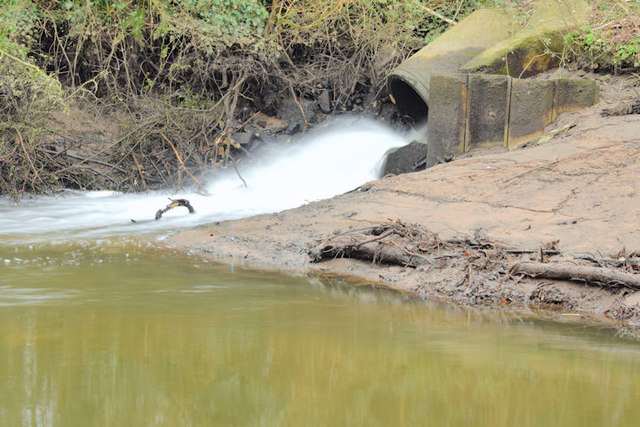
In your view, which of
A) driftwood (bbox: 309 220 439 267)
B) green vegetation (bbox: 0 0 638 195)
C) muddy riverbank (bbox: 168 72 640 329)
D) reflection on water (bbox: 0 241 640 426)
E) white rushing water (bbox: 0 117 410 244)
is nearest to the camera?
reflection on water (bbox: 0 241 640 426)

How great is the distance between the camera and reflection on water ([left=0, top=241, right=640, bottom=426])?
9.80ft

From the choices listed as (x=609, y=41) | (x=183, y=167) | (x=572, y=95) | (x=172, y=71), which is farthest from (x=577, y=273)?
(x=172, y=71)

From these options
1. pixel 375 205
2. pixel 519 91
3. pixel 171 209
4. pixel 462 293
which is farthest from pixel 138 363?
pixel 519 91

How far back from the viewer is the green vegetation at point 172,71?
38.0ft

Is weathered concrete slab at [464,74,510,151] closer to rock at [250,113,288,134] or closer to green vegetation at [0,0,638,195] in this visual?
green vegetation at [0,0,638,195]

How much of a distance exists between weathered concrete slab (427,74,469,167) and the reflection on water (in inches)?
175

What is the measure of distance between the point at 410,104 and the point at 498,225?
6.30 m

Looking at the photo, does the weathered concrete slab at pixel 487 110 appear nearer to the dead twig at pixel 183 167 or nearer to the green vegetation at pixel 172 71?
the green vegetation at pixel 172 71

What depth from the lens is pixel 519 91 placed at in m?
9.22

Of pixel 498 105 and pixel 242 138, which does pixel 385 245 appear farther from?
pixel 242 138

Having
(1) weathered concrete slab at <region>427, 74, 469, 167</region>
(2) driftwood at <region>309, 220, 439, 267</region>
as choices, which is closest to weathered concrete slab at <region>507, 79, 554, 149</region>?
(1) weathered concrete slab at <region>427, 74, 469, 167</region>

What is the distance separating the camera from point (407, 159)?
10328 millimetres

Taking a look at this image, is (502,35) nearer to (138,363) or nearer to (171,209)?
(171,209)

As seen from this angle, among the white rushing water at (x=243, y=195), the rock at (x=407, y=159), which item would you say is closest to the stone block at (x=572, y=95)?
the rock at (x=407, y=159)
